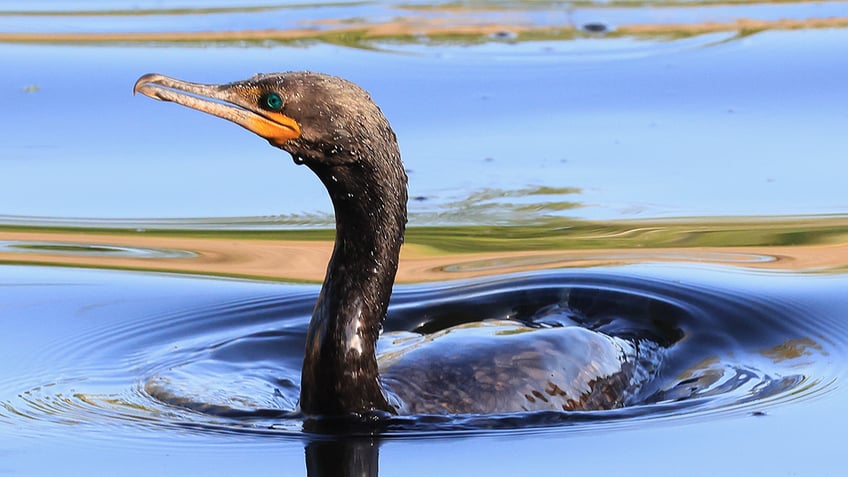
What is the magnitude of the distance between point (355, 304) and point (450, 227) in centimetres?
215

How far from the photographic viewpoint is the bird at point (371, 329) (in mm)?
4562

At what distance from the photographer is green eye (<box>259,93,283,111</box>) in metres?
4.55

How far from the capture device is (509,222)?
7.09 meters

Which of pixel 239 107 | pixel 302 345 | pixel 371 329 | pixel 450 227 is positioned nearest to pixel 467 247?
pixel 450 227

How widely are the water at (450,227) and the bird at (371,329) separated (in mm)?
135

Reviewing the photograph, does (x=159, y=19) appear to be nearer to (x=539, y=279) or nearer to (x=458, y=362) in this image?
(x=539, y=279)

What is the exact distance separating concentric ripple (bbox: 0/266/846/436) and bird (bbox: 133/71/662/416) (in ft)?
0.37

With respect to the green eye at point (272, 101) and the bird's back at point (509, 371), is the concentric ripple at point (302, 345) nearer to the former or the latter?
the bird's back at point (509, 371)

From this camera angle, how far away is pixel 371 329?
4.95 meters

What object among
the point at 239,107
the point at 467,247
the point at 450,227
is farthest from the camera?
the point at 450,227

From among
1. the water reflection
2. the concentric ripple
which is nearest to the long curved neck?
the concentric ripple

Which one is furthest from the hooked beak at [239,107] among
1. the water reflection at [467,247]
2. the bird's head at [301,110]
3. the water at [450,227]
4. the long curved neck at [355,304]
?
the water reflection at [467,247]

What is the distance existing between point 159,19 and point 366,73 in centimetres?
203

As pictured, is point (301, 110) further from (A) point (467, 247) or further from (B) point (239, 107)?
(A) point (467, 247)
